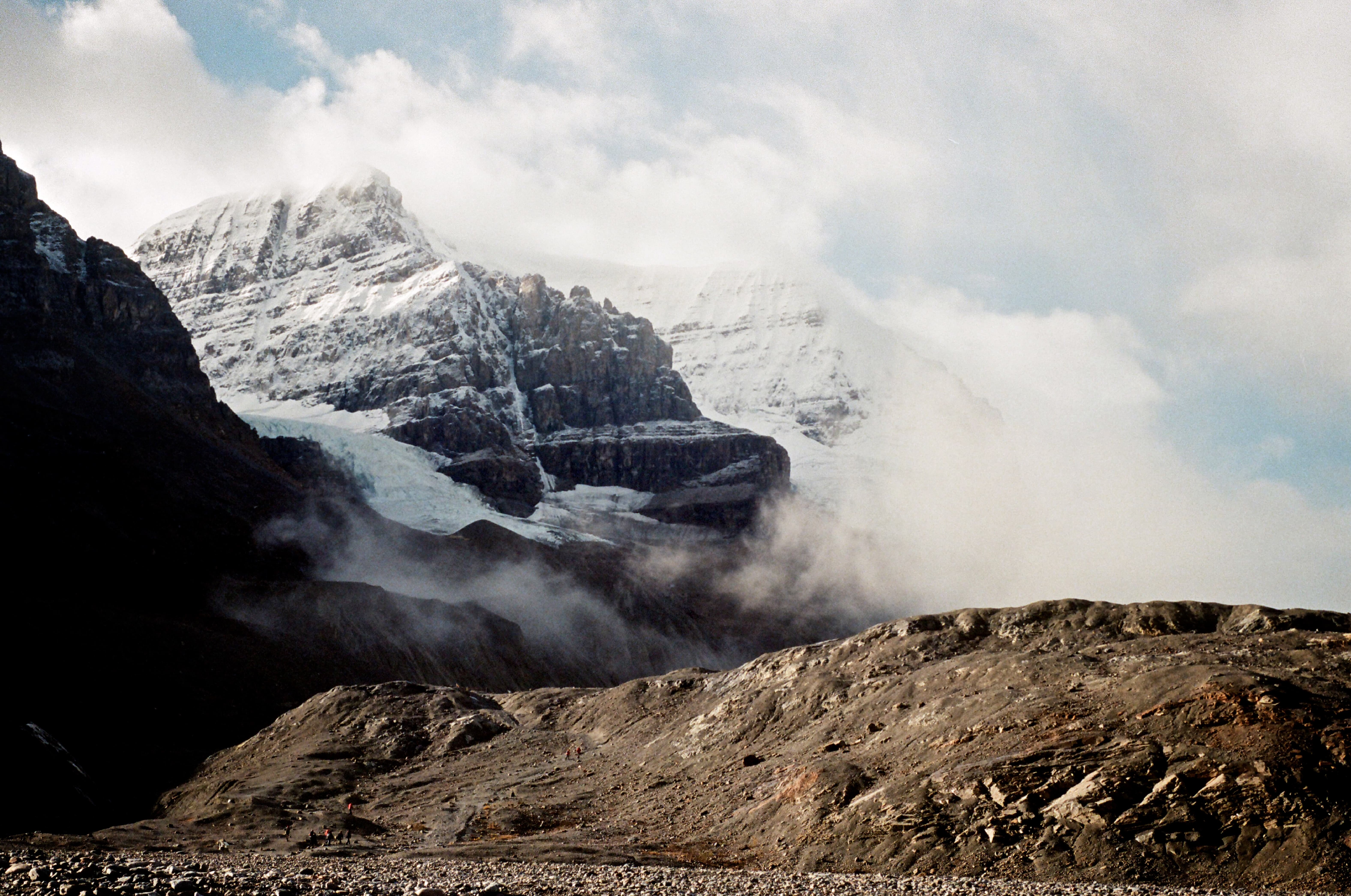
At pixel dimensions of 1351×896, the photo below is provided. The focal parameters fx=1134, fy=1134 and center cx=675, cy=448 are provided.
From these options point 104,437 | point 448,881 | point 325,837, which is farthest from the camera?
point 104,437

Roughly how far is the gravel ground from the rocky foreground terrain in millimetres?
2471

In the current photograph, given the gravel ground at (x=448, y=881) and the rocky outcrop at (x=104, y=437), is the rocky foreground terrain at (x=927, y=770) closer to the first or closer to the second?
the gravel ground at (x=448, y=881)

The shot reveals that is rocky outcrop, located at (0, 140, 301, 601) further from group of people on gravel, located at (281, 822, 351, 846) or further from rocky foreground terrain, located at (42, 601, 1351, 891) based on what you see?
group of people on gravel, located at (281, 822, 351, 846)

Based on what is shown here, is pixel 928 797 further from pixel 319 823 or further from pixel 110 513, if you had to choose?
pixel 110 513

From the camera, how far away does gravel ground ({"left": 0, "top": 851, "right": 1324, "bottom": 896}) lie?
24281mm

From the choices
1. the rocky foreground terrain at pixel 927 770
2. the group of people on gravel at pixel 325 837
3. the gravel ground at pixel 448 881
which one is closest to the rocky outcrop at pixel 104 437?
the rocky foreground terrain at pixel 927 770

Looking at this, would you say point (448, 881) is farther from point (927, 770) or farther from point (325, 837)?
point (325, 837)

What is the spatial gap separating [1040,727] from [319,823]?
3393 cm

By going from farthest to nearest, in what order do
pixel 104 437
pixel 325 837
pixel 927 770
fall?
pixel 104 437 → pixel 325 837 → pixel 927 770

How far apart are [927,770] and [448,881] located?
17.7 meters

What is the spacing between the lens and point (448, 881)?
2941cm

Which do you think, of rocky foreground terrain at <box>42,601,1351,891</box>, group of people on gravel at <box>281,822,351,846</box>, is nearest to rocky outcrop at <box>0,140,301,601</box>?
rocky foreground terrain at <box>42,601,1351,891</box>

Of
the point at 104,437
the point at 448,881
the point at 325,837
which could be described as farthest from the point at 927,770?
the point at 104,437

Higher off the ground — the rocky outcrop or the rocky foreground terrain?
the rocky outcrop
